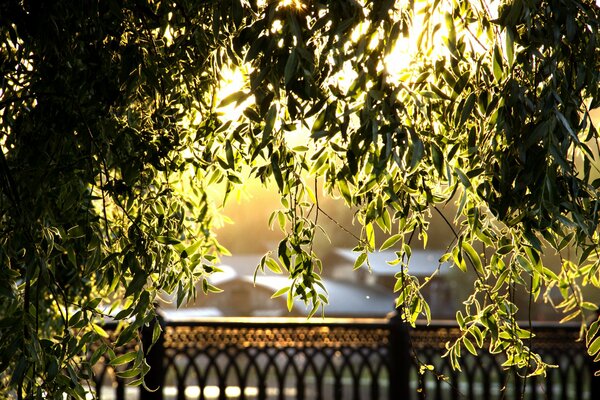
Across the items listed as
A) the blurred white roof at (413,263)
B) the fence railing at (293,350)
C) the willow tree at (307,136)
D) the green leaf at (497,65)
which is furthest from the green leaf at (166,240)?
the blurred white roof at (413,263)

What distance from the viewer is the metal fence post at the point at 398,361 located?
4.09m

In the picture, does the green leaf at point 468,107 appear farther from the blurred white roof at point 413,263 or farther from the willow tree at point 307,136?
the blurred white roof at point 413,263

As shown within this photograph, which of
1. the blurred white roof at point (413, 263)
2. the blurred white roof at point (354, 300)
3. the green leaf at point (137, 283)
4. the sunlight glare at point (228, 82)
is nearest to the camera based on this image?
the green leaf at point (137, 283)

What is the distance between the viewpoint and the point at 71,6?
4.53 ft

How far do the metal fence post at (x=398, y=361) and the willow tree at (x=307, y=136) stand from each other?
2.64 meters

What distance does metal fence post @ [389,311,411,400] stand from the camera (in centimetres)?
409

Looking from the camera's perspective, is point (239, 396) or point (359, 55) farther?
point (239, 396)

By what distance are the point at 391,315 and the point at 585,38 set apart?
3.03 meters

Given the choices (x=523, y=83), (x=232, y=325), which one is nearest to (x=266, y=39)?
(x=523, y=83)

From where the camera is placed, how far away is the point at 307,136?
1203 millimetres

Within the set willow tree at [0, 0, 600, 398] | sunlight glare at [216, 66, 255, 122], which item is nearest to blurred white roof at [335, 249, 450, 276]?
sunlight glare at [216, 66, 255, 122]

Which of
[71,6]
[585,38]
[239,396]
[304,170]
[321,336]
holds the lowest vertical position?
[239,396]

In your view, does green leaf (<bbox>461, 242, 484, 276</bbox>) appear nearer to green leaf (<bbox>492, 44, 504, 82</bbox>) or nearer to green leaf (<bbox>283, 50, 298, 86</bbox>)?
green leaf (<bbox>492, 44, 504, 82</bbox>)

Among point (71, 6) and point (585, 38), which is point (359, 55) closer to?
point (585, 38)
